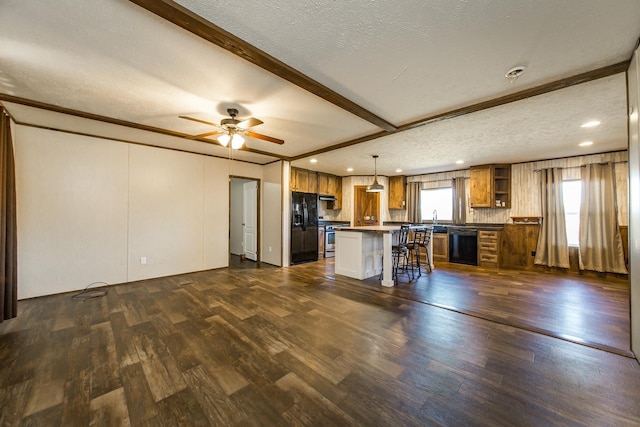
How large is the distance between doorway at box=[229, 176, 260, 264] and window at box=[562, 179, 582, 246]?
7.12 meters

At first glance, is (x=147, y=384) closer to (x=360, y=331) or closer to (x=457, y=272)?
(x=360, y=331)

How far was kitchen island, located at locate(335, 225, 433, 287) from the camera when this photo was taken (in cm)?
418

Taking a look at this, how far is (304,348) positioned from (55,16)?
3.10 m

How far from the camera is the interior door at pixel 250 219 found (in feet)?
20.6

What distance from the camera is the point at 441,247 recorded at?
6508mm

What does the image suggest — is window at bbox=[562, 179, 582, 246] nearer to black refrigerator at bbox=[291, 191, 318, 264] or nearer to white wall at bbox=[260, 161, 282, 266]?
black refrigerator at bbox=[291, 191, 318, 264]

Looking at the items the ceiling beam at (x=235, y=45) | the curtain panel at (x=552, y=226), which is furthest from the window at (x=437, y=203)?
the ceiling beam at (x=235, y=45)

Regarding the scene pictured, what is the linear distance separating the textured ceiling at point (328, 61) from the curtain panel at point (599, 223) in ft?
5.44

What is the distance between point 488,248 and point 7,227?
8.45 meters

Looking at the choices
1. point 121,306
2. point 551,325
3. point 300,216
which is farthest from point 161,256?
point 551,325

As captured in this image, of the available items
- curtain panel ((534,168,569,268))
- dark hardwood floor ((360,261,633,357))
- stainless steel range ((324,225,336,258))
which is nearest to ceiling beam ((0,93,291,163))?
stainless steel range ((324,225,336,258))

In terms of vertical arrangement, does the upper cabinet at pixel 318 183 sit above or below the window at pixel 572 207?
above

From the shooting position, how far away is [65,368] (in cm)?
190

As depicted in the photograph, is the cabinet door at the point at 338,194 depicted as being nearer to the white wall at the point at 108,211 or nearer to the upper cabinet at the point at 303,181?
the upper cabinet at the point at 303,181
